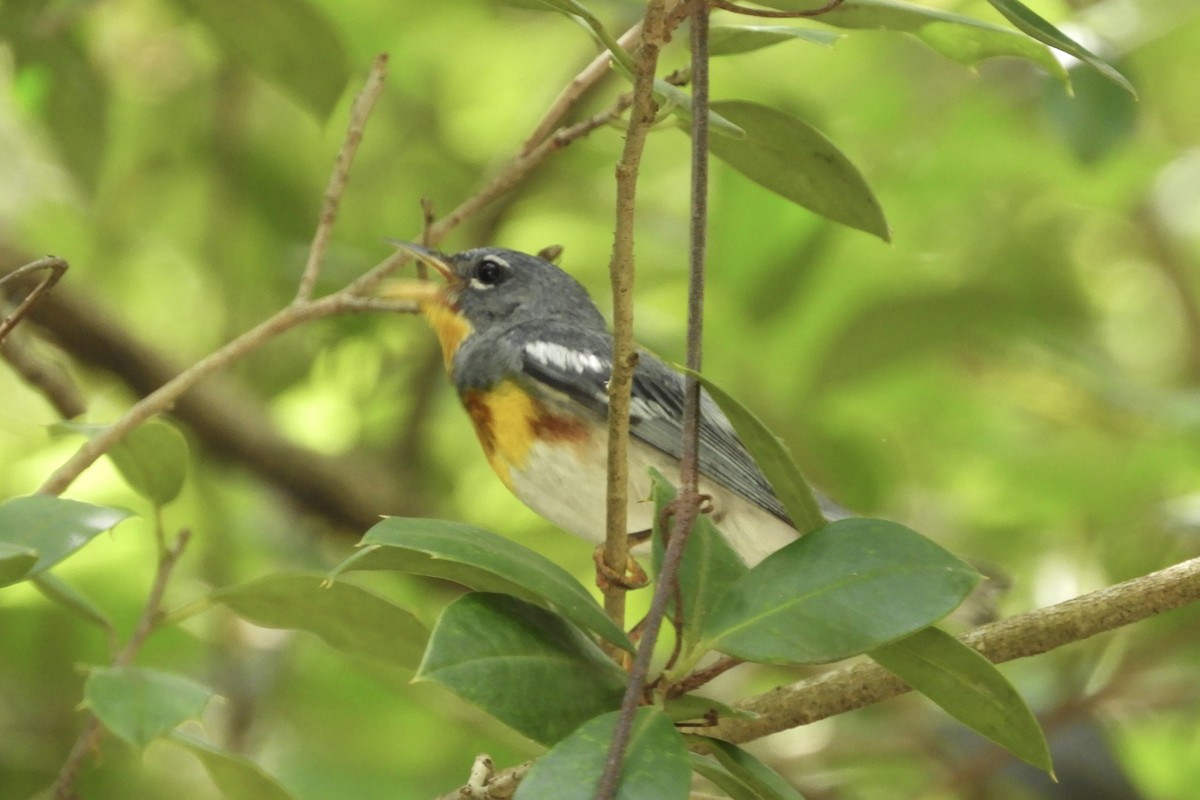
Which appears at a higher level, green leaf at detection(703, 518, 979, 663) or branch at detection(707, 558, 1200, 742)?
branch at detection(707, 558, 1200, 742)

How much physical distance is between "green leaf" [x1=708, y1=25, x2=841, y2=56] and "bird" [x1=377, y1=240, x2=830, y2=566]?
0.84m

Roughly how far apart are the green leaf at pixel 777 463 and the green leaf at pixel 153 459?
33.8 inches

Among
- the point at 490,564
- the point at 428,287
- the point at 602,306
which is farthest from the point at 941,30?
the point at 602,306

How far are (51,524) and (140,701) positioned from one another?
216 millimetres

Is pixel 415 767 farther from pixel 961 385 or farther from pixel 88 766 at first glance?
pixel 961 385

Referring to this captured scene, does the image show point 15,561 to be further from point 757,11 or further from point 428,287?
point 428,287

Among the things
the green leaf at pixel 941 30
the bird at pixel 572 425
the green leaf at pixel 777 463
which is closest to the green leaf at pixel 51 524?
the green leaf at pixel 777 463

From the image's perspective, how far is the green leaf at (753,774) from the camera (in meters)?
1.33

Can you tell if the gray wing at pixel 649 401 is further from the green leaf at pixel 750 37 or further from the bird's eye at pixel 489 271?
the green leaf at pixel 750 37

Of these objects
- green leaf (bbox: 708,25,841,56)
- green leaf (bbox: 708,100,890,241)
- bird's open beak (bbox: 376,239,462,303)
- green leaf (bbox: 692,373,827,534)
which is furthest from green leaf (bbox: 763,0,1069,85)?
bird's open beak (bbox: 376,239,462,303)

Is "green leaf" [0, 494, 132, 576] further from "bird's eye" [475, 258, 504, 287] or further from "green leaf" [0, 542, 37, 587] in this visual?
"bird's eye" [475, 258, 504, 287]

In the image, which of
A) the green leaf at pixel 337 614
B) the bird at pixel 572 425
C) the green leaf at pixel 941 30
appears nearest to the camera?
the green leaf at pixel 941 30

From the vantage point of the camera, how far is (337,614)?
1.78 meters

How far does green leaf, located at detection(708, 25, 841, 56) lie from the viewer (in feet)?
5.64
